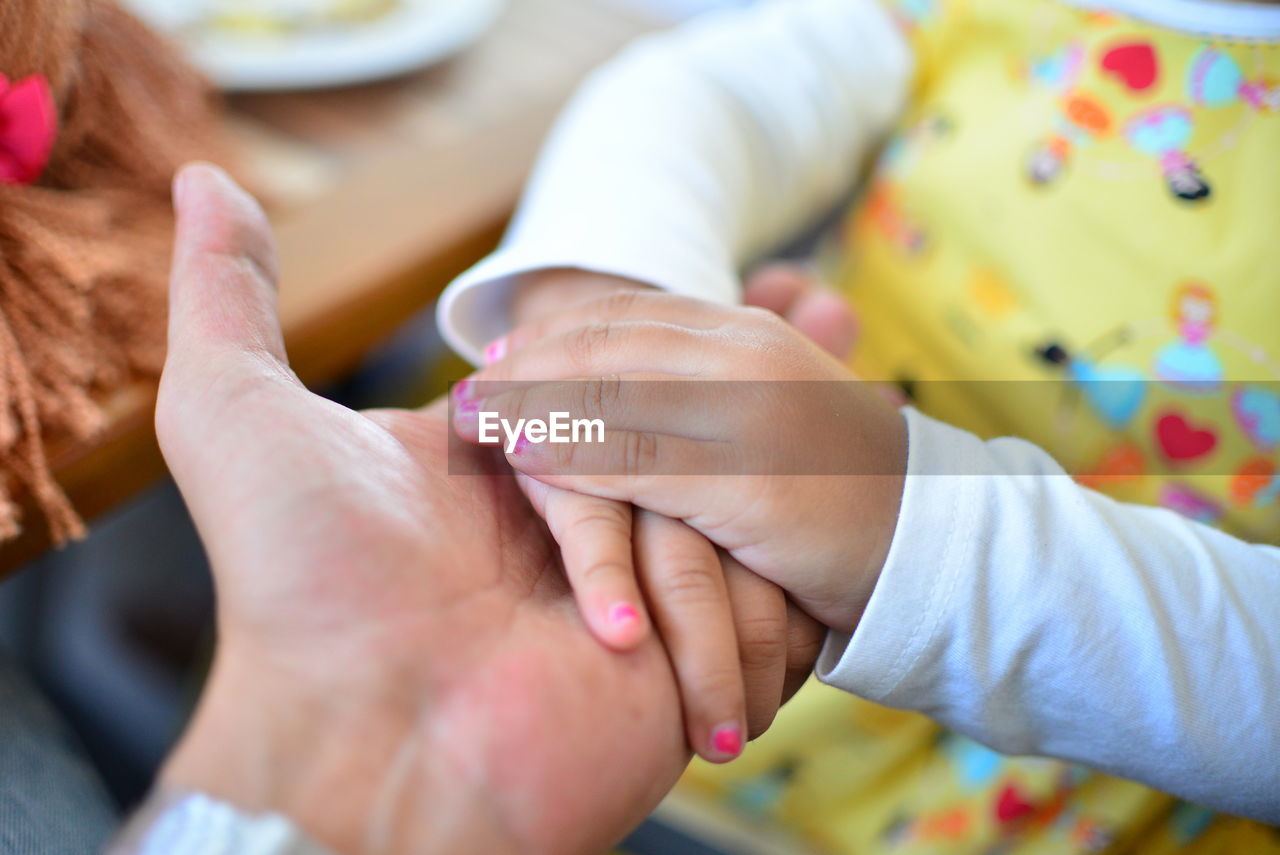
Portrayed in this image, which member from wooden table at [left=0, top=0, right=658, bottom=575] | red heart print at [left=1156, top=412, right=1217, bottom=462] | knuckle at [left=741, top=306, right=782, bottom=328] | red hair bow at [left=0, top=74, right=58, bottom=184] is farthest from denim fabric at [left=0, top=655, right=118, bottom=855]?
red heart print at [left=1156, top=412, right=1217, bottom=462]

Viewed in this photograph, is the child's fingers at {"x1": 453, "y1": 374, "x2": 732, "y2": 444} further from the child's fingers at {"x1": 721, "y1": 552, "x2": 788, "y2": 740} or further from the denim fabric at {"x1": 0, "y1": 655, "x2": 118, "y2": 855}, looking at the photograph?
the denim fabric at {"x1": 0, "y1": 655, "x2": 118, "y2": 855}

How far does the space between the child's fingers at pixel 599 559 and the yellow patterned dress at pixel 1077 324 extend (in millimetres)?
191

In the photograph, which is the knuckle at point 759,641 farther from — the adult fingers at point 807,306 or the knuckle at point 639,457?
the adult fingers at point 807,306

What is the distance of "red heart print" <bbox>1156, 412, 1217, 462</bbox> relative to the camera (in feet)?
1.46

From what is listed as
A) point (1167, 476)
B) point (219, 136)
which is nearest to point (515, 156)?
point (219, 136)

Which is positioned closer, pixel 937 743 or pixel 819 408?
pixel 819 408

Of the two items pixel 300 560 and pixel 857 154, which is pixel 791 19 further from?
pixel 300 560

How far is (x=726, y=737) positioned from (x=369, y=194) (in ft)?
1.20

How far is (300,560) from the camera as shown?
0.25 m

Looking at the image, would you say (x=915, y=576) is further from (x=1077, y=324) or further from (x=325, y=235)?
(x=325, y=235)

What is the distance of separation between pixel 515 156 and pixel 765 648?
14.3 inches

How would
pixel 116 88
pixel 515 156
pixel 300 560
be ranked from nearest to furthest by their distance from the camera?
pixel 300 560, pixel 116 88, pixel 515 156

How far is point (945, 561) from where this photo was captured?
32 cm

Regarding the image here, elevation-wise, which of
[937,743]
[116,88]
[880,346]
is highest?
[116,88]
